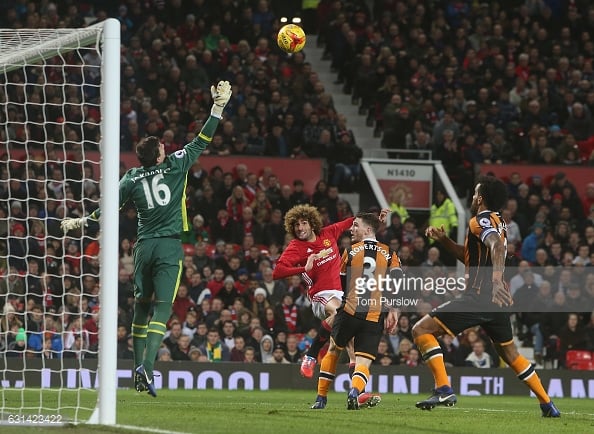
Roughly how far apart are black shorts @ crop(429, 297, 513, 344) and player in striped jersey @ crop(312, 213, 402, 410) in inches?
31.0

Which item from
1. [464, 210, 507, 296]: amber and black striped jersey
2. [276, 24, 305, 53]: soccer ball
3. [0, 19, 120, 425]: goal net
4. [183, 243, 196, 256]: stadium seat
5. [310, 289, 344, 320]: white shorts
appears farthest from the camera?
[183, 243, 196, 256]: stadium seat

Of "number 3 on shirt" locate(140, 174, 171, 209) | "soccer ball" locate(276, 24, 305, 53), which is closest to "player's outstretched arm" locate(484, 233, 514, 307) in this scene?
"number 3 on shirt" locate(140, 174, 171, 209)

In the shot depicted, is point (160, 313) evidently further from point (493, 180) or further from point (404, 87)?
point (404, 87)

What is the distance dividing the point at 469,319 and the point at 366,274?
1723mm

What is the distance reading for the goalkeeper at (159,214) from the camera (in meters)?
10.2

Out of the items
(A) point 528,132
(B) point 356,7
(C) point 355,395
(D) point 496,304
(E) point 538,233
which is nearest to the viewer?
(D) point 496,304

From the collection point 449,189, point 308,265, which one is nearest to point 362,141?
point 449,189

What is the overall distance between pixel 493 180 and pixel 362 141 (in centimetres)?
1354

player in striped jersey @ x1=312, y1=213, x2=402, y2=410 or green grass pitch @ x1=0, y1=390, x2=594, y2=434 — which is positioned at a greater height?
player in striped jersey @ x1=312, y1=213, x2=402, y2=410

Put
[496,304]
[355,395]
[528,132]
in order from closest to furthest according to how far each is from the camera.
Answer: [496,304] → [355,395] → [528,132]

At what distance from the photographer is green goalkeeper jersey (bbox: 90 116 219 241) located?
10.2 m

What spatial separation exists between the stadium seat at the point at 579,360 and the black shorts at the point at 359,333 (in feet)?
26.1

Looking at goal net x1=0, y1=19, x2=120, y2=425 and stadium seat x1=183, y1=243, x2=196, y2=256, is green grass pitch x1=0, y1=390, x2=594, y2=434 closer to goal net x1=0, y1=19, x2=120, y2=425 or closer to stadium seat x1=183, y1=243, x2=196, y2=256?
goal net x1=0, y1=19, x2=120, y2=425

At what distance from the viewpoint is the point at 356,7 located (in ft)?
83.1
